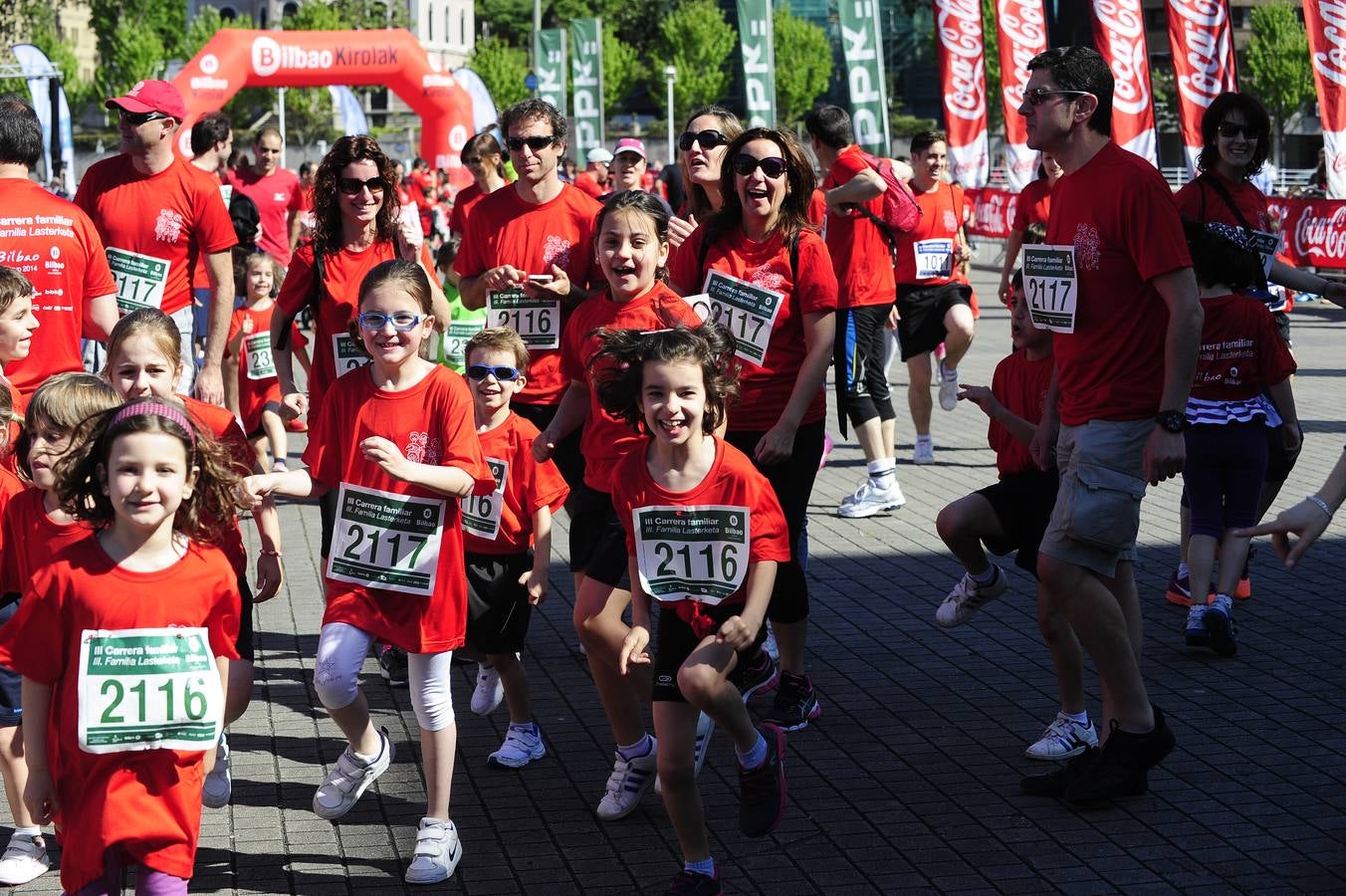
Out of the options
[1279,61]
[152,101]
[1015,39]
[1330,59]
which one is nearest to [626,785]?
[152,101]

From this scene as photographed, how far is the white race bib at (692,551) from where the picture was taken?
456 centimetres

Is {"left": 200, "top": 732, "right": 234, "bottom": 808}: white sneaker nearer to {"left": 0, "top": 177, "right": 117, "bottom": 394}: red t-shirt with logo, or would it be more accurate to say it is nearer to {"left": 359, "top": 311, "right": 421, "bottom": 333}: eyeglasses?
{"left": 359, "top": 311, "right": 421, "bottom": 333}: eyeglasses

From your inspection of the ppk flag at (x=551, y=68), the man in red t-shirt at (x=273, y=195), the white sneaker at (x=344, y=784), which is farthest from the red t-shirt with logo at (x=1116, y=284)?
the ppk flag at (x=551, y=68)

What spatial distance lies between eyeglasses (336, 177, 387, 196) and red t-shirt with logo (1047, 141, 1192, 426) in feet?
8.39

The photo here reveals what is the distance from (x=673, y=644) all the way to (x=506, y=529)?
137 cm

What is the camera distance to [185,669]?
3.79 meters

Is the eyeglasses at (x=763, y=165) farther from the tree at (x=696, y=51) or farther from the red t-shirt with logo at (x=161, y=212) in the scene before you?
the tree at (x=696, y=51)

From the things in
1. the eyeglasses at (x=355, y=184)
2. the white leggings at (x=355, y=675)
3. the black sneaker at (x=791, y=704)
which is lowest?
the black sneaker at (x=791, y=704)

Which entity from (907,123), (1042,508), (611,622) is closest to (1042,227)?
(1042,508)

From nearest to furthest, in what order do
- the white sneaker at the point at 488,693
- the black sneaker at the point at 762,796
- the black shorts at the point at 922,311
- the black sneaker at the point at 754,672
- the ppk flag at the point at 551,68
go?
the black sneaker at the point at 762,796, the black sneaker at the point at 754,672, the white sneaker at the point at 488,693, the black shorts at the point at 922,311, the ppk flag at the point at 551,68

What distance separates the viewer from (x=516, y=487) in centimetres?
591

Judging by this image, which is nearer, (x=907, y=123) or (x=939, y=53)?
(x=939, y=53)

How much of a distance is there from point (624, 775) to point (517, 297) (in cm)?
204

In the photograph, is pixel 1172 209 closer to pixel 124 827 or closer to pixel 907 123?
pixel 124 827
